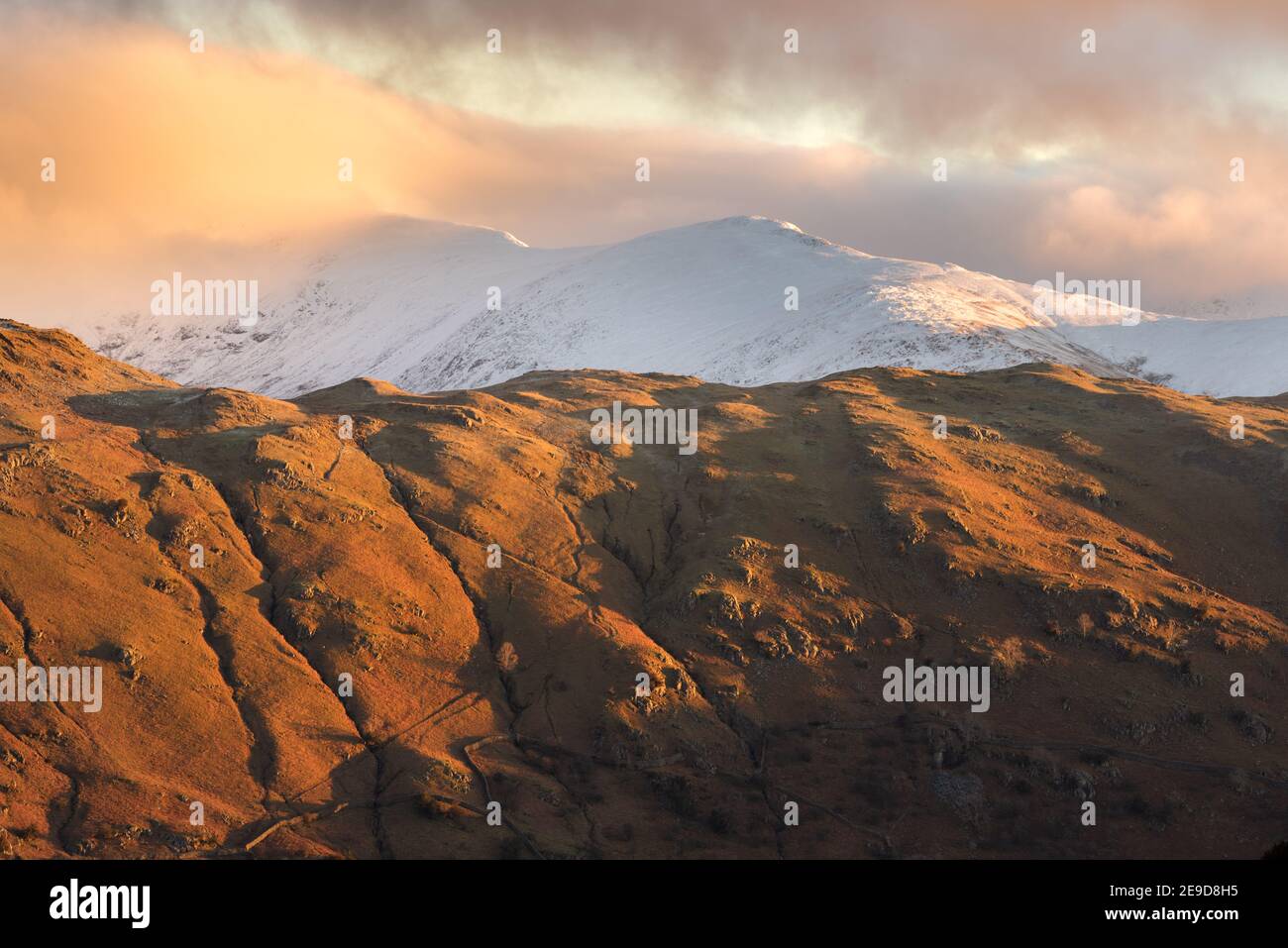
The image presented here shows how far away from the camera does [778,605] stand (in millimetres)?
74500

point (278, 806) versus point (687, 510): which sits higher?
point (687, 510)

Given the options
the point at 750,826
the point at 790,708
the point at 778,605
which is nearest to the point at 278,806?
the point at 750,826

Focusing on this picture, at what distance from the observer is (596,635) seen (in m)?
70.5

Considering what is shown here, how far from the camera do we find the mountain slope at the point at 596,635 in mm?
58406

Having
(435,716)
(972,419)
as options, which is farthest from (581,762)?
(972,419)

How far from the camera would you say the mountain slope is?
58406 millimetres

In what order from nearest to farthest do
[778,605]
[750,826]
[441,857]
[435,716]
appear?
1. [441,857]
2. [750,826]
3. [435,716]
4. [778,605]

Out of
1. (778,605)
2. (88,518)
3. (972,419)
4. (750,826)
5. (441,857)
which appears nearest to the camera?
(441,857)
